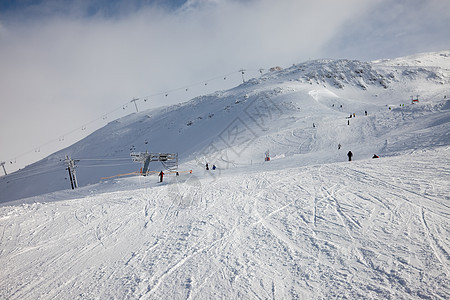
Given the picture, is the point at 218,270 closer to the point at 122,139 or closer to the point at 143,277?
the point at 143,277

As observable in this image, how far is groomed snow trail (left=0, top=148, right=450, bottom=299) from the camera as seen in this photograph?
4.25m

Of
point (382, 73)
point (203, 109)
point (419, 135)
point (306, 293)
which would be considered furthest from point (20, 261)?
point (382, 73)

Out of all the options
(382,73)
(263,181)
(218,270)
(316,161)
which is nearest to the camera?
(218,270)

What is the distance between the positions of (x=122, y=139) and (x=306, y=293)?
82.3m

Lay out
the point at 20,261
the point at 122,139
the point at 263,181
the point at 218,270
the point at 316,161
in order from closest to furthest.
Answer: the point at 218,270
the point at 20,261
the point at 263,181
the point at 316,161
the point at 122,139

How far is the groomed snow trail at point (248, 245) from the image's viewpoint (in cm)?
→ 425

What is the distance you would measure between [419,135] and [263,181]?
17983mm

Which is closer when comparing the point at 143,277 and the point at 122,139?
the point at 143,277

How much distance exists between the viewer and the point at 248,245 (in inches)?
229

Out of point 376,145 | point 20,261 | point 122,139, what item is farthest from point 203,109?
point 20,261

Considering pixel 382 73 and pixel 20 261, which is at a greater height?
pixel 382 73

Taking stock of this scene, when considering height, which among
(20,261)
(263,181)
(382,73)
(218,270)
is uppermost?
(382,73)

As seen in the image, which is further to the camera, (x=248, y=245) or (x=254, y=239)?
(x=254, y=239)

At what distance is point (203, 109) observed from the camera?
259ft
